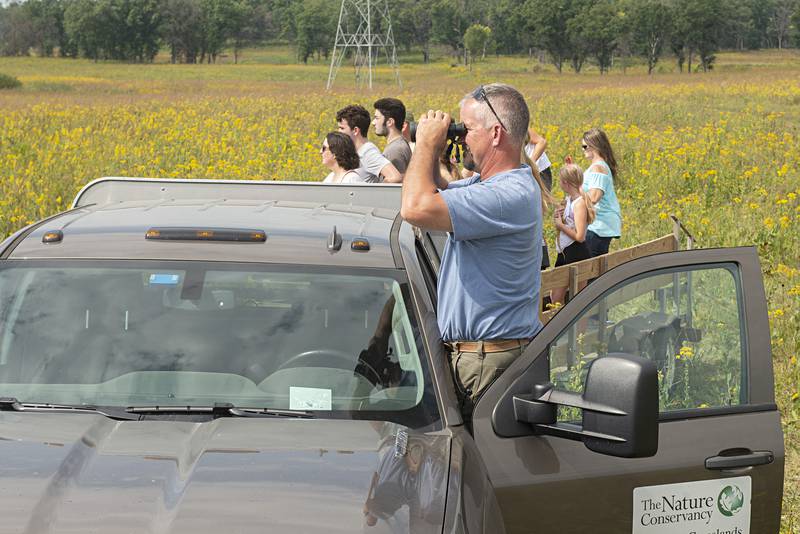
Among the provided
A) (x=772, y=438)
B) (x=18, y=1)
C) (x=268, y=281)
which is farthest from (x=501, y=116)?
(x=18, y=1)

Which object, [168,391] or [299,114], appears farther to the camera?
[299,114]

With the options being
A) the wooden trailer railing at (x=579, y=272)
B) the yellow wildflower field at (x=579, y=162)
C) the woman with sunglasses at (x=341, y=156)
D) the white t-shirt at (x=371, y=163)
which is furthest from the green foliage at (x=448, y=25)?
the wooden trailer railing at (x=579, y=272)

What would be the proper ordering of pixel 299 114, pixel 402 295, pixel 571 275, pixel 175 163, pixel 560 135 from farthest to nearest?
pixel 299 114 < pixel 560 135 < pixel 175 163 < pixel 571 275 < pixel 402 295

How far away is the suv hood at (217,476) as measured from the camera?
2152 millimetres

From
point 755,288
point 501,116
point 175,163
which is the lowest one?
point 175,163

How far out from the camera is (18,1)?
121m

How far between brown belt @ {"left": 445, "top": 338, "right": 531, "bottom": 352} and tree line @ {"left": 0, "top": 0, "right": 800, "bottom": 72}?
89852 millimetres

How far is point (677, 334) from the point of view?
11.0ft

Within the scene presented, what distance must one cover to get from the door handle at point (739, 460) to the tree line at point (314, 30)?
8998 cm

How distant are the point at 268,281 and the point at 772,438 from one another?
4.90ft

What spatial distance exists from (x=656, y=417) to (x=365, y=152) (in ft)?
16.9

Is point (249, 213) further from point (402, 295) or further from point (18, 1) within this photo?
point (18, 1)

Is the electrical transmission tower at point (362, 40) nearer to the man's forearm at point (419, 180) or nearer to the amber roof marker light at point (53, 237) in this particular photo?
the man's forearm at point (419, 180)

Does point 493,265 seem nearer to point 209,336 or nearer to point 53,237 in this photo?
point 209,336
